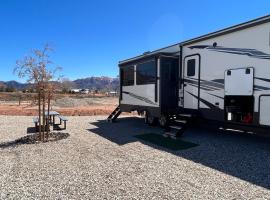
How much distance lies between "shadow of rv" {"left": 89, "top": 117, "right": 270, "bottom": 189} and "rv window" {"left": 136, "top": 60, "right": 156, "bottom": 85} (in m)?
2.15

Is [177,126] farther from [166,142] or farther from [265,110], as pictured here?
Result: [265,110]

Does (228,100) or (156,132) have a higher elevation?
(228,100)

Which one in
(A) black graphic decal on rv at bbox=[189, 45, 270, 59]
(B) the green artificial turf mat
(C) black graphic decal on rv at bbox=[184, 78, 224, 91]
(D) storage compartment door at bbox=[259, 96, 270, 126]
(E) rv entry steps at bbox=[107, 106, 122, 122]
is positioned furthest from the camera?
(E) rv entry steps at bbox=[107, 106, 122, 122]

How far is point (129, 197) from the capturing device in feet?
14.0

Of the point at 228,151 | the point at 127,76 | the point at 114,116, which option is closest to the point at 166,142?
the point at 228,151

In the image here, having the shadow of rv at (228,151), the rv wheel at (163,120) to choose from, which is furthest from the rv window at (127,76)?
the shadow of rv at (228,151)

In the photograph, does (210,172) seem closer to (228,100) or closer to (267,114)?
(267,114)

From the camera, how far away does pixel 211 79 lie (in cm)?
886

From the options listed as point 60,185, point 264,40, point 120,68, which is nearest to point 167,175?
point 60,185

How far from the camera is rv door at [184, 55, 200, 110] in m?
9.48

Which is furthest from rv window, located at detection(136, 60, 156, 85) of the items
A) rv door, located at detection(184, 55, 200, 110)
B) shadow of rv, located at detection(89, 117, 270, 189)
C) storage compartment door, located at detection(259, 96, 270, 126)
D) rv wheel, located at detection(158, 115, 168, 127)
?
storage compartment door, located at detection(259, 96, 270, 126)

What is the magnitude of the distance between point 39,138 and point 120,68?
628 cm

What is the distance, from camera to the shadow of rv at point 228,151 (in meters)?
5.55

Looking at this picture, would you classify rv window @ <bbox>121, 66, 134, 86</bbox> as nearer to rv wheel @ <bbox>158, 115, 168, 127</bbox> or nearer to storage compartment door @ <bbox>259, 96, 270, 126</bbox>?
rv wheel @ <bbox>158, 115, 168, 127</bbox>
